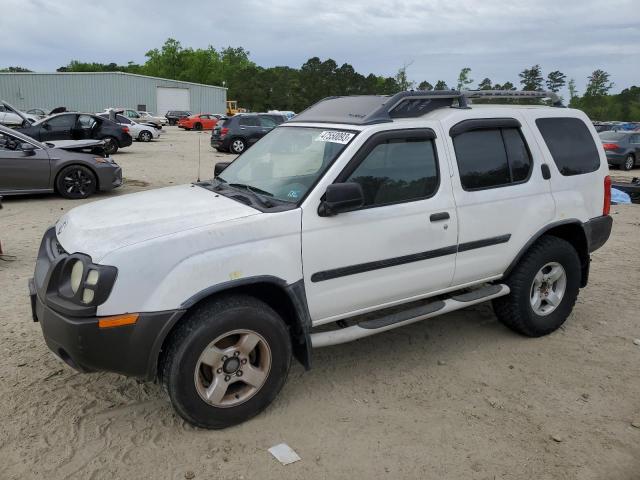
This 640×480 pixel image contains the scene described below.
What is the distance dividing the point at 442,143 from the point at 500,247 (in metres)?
0.97

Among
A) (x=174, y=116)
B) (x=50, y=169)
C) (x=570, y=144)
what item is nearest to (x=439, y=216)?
(x=570, y=144)

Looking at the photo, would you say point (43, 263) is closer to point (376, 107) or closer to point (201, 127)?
point (376, 107)

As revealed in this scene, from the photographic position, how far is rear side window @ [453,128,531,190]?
401cm

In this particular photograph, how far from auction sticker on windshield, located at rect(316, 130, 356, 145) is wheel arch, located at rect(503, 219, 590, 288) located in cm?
177

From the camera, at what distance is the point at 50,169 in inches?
405

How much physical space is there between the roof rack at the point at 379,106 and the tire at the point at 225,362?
153 cm

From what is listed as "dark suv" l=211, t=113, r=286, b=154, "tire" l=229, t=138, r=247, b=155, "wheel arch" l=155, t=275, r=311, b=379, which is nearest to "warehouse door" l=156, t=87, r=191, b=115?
"dark suv" l=211, t=113, r=286, b=154

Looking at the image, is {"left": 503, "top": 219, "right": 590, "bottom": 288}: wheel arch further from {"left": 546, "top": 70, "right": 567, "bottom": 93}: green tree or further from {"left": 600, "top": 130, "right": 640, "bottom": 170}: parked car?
{"left": 546, "top": 70, "right": 567, "bottom": 93}: green tree

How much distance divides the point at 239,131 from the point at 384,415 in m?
19.4

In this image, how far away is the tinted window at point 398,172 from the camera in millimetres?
3578

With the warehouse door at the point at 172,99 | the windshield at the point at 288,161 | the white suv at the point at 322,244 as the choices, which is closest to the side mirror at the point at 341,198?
the white suv at the point at 322,244

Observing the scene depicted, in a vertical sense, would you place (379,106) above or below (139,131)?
below

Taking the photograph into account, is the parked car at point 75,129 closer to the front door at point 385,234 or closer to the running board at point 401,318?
the front door at point 385,234

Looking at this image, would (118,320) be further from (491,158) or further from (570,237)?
(570,237)
